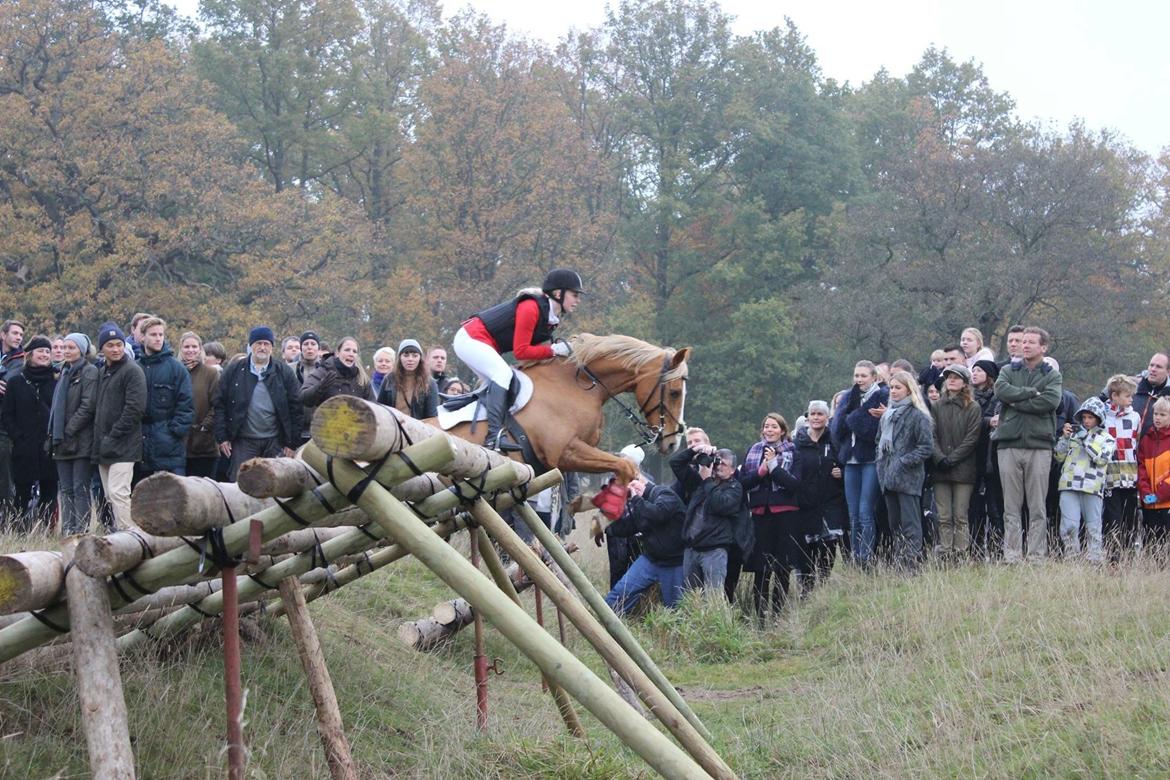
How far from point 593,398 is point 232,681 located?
5.91 m

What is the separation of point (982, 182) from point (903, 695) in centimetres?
3272

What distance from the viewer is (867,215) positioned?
3881 cm

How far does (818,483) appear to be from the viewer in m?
12.0

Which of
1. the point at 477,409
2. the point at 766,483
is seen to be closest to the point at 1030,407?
the point at 766,483

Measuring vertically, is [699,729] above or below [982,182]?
below

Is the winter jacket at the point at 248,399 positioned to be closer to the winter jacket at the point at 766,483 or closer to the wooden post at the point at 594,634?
the winter jacket at the point at 766,483

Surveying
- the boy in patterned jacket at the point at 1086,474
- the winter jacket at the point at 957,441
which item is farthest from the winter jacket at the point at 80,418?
the boy in patterned jacket at the point at 1086,474

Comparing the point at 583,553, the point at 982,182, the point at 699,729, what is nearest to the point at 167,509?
the point at 699,729

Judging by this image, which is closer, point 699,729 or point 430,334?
point 699,729

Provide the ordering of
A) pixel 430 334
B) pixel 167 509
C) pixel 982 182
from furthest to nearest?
pixel 982 182 < pixel 430 334 < pixel 167 509

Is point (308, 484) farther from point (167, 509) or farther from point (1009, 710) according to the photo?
point (1009, 710)

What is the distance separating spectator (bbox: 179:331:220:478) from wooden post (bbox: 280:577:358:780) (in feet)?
20.1

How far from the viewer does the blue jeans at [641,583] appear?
11.7 meters

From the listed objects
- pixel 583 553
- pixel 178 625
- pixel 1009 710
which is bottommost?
pixel 583 553
